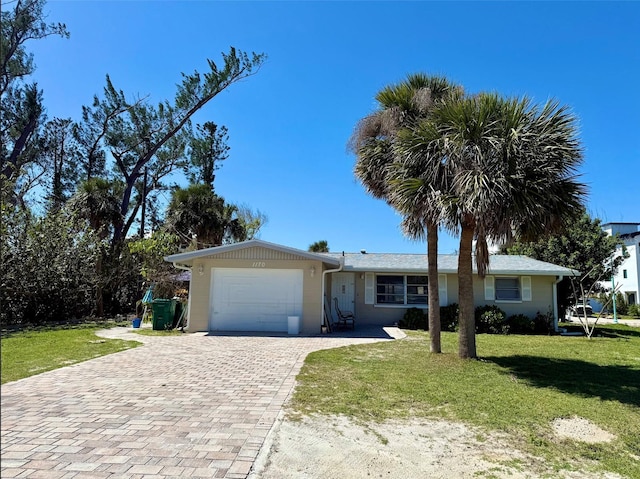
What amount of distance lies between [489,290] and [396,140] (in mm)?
10207

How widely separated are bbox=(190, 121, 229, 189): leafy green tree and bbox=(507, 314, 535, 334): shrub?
21430mm

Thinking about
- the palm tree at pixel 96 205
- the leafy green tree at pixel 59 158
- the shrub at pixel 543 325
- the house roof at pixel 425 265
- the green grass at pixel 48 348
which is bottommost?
the green grass at pixel 48 348

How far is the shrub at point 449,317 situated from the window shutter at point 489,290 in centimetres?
165

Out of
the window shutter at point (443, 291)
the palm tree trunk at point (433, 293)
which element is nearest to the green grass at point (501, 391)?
the palm tree trunk at point (433, 293)

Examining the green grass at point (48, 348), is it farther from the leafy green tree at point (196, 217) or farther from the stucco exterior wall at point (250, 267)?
the leafy green tree at point (196, 217)

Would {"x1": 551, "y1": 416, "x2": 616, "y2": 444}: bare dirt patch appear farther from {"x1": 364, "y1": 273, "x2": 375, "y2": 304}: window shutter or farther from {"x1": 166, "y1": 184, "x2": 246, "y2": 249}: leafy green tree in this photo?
{"x1": 166, "y1": 184, "x2": 246, "y2": 249}: leafy green tree

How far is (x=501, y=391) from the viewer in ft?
22.7

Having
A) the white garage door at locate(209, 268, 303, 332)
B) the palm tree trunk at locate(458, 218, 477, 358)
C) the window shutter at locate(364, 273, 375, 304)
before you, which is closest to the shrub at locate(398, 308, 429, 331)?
the window shutter at locate(364, 273, 375, 304)

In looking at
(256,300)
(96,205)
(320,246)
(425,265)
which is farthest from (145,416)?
(320,246)

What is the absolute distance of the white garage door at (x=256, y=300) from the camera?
1448cm

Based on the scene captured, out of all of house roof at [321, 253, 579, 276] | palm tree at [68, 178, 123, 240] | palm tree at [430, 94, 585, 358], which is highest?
palm tree at [68, 178, 123, 240]

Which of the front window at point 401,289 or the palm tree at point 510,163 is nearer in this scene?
the palm tree at point 510,163

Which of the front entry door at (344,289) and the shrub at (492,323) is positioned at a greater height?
the front entry door at (344,289)

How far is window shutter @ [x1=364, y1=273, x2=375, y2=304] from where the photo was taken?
17.8 metres
